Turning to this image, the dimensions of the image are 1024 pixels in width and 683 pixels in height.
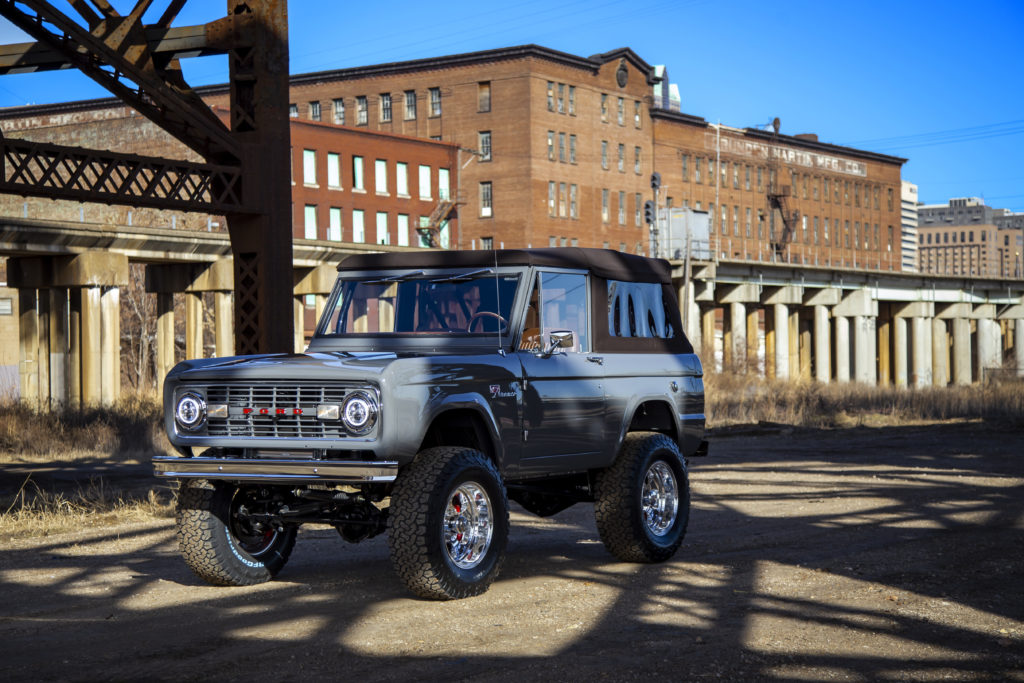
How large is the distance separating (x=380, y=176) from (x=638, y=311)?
71724mm

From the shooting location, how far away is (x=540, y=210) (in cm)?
8500

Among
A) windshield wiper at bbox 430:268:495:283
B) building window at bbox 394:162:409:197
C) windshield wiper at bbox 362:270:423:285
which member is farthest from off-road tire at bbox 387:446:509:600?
building window at bbox 394:162:409:197

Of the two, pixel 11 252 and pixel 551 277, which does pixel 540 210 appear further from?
pixel 551 277

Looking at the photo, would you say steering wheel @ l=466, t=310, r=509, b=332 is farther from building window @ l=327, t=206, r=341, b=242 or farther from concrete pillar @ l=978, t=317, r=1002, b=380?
concrete pillar @ l=978, t=317, r=1002, b=380

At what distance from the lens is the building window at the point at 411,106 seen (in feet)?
294

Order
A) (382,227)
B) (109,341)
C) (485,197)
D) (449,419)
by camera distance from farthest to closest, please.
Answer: (485,197)
(382,227)
(109,341)
(449,419)

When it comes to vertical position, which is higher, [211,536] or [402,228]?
[402,228]

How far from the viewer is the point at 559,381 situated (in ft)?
34.2

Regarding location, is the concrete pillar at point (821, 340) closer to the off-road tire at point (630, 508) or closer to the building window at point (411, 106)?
the building window at point (411, 106)

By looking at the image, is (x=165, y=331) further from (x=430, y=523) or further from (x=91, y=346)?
(x=430, y=523)

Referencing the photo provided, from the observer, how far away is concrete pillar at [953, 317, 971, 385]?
100812mm

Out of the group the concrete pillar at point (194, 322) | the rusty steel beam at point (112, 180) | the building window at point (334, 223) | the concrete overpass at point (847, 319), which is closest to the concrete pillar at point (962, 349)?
the concrete overpass at point (847, 319)

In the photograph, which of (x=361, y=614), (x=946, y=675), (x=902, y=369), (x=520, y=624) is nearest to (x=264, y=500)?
(x=361, y=614)

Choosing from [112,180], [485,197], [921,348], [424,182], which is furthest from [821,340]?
[112,180]
